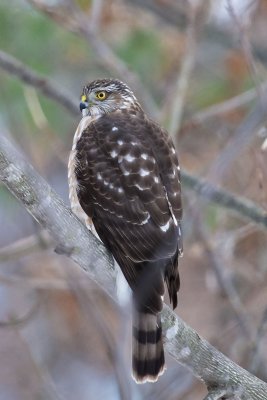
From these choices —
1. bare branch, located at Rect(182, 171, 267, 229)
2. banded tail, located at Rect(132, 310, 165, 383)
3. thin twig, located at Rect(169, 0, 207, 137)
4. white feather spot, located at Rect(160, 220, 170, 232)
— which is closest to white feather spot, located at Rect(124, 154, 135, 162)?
white feather spot, located at Rect(160, 220, 170, 232)

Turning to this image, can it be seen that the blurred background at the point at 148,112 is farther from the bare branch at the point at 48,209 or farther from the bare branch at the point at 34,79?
the bare branch at the point at 48,209

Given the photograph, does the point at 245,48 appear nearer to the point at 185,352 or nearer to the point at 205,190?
the point at 205,190

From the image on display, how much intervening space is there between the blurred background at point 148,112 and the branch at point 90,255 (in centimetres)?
135

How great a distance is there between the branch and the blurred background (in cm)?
135

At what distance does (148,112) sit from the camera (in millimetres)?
6926

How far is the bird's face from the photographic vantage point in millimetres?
5617

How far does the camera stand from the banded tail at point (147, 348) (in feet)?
14.4

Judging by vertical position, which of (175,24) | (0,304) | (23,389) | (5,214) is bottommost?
(23,389)

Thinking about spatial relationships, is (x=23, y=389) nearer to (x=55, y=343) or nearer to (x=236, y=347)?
(x=55, y=343)

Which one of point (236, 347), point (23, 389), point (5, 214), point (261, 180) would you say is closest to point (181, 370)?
point (261, 180)

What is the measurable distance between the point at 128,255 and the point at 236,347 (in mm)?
2704

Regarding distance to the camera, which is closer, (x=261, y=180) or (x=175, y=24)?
(x=261, y=180)

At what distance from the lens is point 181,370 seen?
15.7 feet

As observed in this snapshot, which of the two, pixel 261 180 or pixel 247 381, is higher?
pixel 261 180
